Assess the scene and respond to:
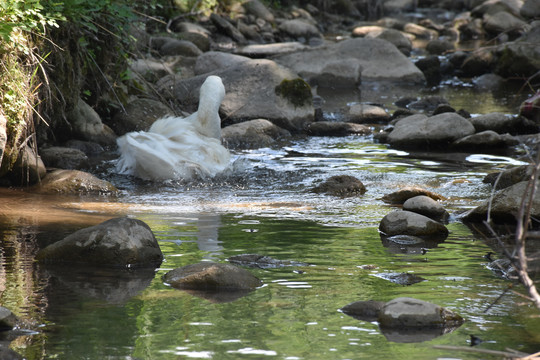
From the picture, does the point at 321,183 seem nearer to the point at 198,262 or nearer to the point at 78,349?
the point at 198,262

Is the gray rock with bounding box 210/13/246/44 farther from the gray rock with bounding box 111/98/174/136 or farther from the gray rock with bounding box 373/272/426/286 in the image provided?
the gray rock with bounding box 373/272/426/286

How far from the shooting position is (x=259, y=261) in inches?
215

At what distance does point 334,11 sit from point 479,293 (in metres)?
29.5

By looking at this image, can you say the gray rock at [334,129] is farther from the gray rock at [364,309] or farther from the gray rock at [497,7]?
the gray rock at [497,7]

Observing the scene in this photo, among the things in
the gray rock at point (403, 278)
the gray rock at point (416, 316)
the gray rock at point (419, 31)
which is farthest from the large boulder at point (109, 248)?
the gray rock at point (419, 31)

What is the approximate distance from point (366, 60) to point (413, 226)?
1418 centimetres

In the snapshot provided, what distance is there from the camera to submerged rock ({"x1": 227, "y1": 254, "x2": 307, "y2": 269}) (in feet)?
17.8

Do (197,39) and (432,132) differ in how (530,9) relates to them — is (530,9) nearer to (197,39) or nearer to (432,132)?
(197,39)

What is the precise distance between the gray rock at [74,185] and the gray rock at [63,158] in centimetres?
114

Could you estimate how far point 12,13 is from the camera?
22.7ft

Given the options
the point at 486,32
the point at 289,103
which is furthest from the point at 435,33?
the point at 289,103

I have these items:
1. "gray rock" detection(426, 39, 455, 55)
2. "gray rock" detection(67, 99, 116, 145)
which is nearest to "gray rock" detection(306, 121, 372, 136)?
"gray rock" detection(67, 99, 116, 145)

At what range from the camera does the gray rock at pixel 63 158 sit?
9.52 m

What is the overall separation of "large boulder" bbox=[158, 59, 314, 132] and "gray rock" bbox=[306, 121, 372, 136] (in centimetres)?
29
